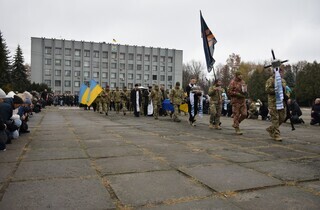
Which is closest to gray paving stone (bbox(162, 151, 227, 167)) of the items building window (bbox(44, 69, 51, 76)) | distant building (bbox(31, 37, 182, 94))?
distant building (bbox(31, 37, 182, 94))

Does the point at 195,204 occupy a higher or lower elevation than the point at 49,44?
lower

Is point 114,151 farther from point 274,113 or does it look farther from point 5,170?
point 274,113

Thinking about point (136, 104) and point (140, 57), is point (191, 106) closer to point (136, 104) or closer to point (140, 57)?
point (136, 104)

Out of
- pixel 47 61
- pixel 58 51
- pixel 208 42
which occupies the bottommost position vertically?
pixel 208 42

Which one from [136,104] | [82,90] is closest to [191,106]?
[136,104]

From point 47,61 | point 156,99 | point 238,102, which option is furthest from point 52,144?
point 47,61

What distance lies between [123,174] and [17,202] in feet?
4.63

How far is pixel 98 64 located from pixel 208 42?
79944 mm

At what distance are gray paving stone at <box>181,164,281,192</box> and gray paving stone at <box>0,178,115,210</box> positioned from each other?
1.27m

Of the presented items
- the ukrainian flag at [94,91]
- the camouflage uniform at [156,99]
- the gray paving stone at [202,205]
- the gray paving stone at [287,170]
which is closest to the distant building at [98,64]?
the ukrainian flag at [94,91]

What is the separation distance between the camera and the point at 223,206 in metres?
2.93

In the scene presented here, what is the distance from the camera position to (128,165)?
457 cm

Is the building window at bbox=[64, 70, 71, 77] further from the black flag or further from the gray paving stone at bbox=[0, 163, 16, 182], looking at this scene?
the gray paving stone at bbox=[0, 163, 16, 182]

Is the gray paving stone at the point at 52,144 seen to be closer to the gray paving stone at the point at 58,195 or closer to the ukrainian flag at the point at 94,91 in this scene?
the gray paving stone at the point at 58,195
